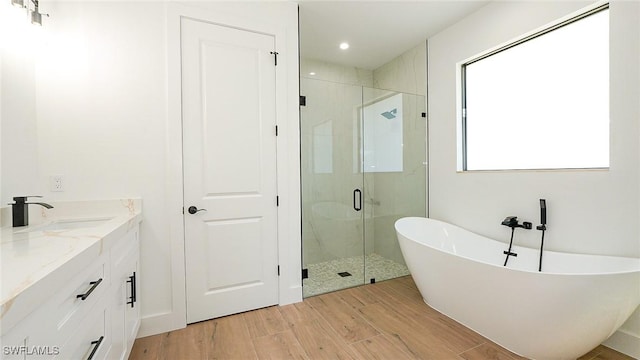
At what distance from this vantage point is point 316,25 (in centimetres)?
289

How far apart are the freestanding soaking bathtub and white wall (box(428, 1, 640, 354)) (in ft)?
0.51

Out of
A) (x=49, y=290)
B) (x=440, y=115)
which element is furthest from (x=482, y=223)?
(x=49, y=290)

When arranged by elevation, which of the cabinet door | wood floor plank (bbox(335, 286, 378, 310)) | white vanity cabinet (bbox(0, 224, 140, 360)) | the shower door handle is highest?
the shower door handle

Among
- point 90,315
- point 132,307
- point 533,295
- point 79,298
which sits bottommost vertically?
point 132,307

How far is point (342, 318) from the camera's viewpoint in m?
2.27

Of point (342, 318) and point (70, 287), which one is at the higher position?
point (70, 287)

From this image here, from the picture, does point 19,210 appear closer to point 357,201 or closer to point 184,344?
point 184,344

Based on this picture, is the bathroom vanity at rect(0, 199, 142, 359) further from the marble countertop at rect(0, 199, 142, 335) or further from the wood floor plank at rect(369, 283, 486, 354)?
the wood floor plank at rect(369, 283, 486, 354)

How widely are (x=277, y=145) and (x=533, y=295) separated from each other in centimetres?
212

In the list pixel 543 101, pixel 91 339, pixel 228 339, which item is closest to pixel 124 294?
pixel 91 339

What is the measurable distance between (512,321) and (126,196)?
110 inches

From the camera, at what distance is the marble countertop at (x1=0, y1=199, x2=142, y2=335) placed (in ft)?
2.00

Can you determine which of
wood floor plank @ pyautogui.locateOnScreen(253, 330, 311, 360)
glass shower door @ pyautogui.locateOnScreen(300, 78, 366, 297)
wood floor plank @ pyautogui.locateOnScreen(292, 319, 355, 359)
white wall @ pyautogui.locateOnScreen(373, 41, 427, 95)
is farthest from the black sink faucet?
white wall @ pyautogui.locateOnScreen(373, 41, 427, 95)

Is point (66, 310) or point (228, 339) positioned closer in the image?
point (66, 310)
